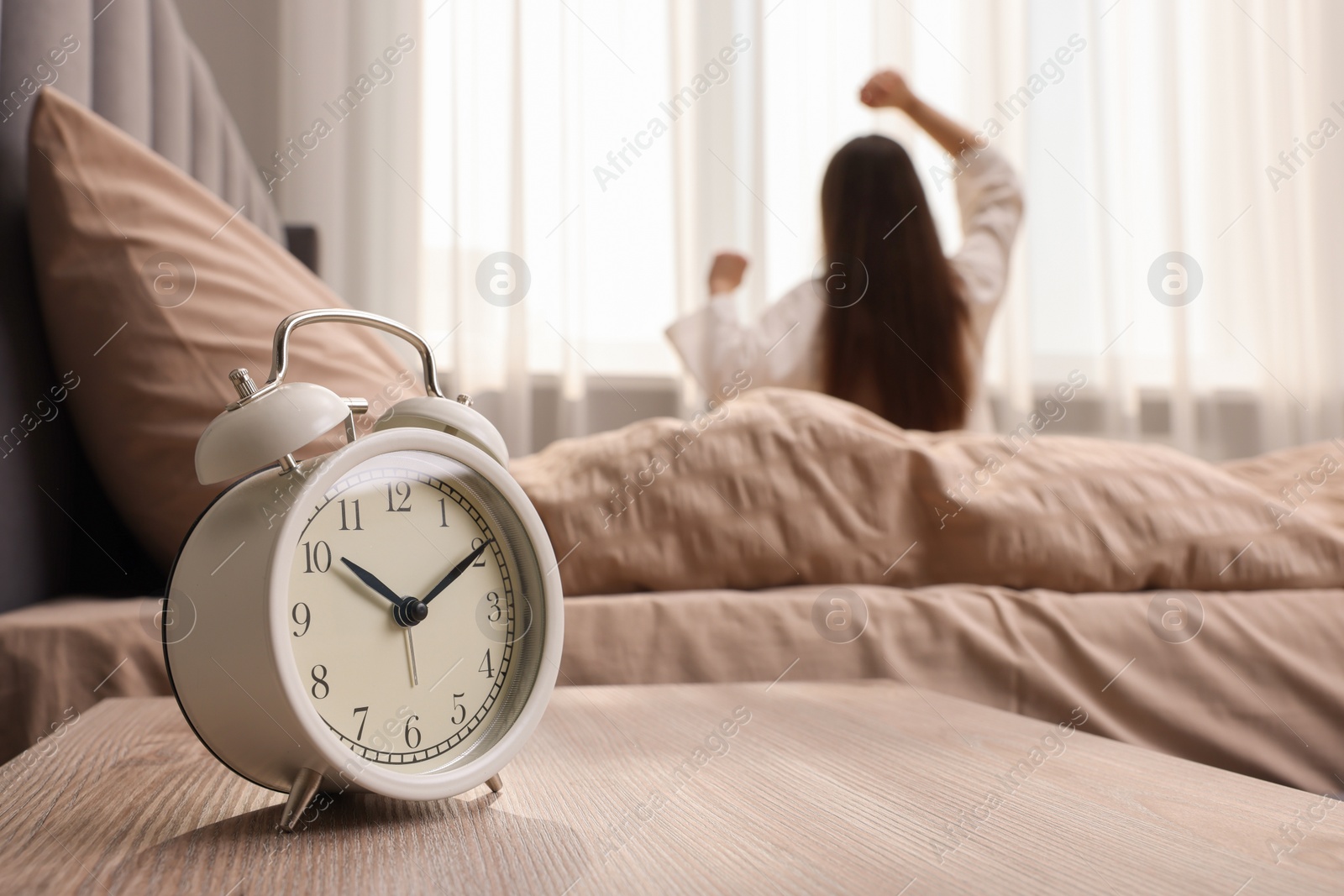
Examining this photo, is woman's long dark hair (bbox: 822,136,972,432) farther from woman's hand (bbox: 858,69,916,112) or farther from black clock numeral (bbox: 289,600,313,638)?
black clock numeral (bbox: 289,600,313,638)

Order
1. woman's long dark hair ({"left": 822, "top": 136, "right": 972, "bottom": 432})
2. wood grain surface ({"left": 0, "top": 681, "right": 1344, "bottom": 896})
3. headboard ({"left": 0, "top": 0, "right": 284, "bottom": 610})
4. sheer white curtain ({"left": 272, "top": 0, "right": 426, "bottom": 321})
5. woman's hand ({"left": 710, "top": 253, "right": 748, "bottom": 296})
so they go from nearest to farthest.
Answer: wood grain surface ({"left": 0, "top": 681, "right": 1344, "bottom": 896}), headboard ({"left": 0, "top": 0, "right": 284, "bottom": 610}), woman's long dark hair ({"left": 822, "top": 136, "right": 972, "bottom": 432}), woman's hand ({"left": 710, "top": 253, "right": 748, "bottom": 296}), sheer white curtain ({"left": 272, "top": 0, "right": 426, "bottom": 321})

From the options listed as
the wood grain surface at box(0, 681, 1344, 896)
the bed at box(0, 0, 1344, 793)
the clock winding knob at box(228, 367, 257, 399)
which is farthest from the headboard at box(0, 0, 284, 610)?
the clock winding knob at box(228, 367, 257, 399)

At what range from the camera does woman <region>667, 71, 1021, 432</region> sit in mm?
1884

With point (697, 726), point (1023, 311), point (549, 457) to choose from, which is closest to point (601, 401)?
point (1023, 311)

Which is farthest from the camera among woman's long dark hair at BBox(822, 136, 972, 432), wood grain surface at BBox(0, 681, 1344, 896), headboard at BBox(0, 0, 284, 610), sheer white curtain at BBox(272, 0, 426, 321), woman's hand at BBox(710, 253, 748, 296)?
sheer white curtain at BBox(272, 0, 426, 321)

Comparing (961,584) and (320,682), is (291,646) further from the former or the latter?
(961,584)

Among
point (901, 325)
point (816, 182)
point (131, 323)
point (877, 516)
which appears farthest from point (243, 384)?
point (816, 182)

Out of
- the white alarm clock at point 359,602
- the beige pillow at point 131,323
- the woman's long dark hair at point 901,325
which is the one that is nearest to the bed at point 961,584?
the beige pillow at point 131,323

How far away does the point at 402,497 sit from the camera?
40 cm

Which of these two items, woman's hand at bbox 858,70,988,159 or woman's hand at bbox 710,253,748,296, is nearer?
woman's hand at bbox 858,70,988,159

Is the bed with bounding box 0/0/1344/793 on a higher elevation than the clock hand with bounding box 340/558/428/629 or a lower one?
lower

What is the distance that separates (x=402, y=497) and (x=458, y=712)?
97 mm

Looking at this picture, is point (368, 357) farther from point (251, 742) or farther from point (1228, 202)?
point (1228, 202)

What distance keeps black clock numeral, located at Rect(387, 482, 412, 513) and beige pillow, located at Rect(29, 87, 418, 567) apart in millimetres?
400
